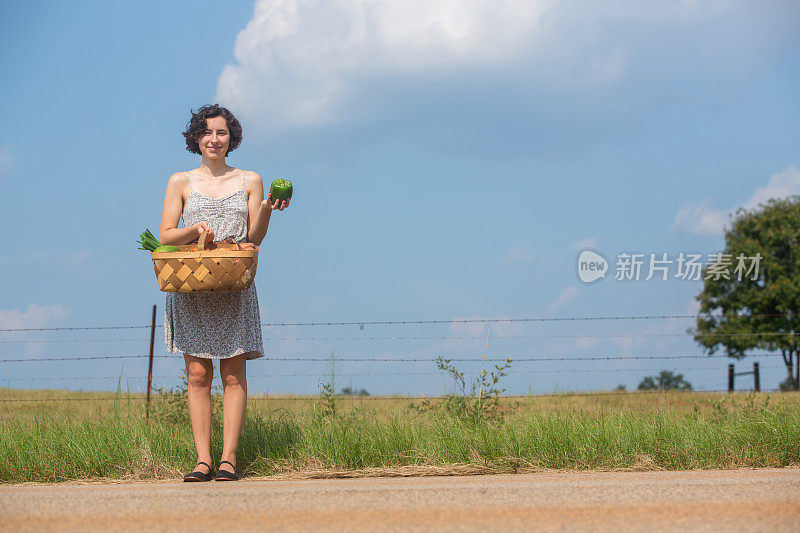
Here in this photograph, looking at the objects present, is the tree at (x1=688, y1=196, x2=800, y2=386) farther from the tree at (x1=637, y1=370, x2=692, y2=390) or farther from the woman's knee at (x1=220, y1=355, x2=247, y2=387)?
the woman's knee at (x1=220, y1=355, x2=247, y2=387)

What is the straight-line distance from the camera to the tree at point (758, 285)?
29703mm

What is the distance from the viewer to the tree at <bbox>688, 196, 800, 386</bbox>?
2970 cm

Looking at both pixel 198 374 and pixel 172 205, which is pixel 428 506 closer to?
pixel 198 374

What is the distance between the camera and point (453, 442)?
5.18 m

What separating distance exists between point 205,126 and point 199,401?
1.79 metres

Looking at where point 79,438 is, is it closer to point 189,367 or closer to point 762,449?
point 189,367

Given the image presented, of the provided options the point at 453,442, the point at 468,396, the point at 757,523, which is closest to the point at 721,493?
the point at 757,523

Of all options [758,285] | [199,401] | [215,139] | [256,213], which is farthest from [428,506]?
[758,285]

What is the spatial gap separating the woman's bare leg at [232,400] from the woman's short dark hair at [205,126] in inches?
55.8

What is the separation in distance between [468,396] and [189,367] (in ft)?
8.37

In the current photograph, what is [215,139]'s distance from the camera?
16.1 ft

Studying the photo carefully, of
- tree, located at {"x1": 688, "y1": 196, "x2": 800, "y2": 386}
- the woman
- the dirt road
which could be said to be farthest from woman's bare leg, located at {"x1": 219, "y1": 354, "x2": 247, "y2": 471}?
tree, located at {"x1": 688, "y1": 196, "x2": 800, "y2": 386}

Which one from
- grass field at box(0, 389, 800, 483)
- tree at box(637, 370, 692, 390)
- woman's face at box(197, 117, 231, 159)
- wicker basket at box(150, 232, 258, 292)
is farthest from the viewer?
tree at box(637, 370, 692, 390)

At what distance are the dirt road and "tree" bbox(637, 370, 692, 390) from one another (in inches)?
151
